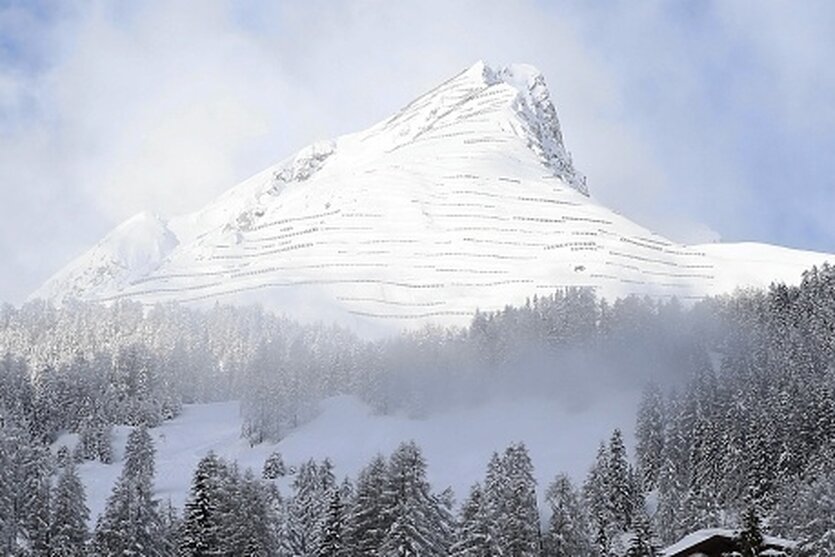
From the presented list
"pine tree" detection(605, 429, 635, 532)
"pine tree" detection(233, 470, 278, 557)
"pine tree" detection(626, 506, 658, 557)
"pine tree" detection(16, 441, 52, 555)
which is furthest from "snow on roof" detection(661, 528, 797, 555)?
"pine tree" detection(16, 441, 52, 555)

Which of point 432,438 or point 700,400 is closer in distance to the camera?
point 700,400

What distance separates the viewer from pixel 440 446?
7303 inches

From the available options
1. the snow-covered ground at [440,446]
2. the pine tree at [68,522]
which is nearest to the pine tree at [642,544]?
the pine tree at [68,522]

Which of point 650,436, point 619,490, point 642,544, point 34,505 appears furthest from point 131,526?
point 650,436

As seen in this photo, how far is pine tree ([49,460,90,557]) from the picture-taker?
3310 inches

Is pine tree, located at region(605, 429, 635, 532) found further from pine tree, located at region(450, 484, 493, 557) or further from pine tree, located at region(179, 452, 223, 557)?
pine tree, located at region(179, 452, 223, 557)

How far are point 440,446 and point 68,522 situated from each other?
103257 mm

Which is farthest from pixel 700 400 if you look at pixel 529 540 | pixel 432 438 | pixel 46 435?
pixel 46 435

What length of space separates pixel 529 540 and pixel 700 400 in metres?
77.4

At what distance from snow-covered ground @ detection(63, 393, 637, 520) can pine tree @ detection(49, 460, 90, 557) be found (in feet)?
228

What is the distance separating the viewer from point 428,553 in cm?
7481

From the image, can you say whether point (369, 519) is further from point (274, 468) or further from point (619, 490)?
point (274, 468)

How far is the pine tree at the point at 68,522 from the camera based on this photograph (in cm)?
8406

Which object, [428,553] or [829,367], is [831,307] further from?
[428,553]
